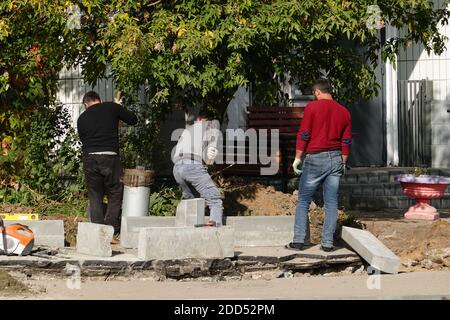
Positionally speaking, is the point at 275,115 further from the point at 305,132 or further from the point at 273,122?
the point at 305,132

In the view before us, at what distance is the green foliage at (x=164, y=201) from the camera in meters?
13.0

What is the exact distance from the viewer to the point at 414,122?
62.0ft

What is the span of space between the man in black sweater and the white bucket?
8.8 inches

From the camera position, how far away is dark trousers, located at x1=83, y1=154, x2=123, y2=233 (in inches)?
477

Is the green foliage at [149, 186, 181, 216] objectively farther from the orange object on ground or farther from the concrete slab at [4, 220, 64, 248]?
the orange object on ground

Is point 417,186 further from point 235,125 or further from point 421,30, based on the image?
point 235,125

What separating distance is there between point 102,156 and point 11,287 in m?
2.66

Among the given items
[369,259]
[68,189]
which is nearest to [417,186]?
[369,259]

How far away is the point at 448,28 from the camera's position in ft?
61.6

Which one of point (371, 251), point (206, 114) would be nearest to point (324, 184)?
point (371, 251)

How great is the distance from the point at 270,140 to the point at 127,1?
4.73m

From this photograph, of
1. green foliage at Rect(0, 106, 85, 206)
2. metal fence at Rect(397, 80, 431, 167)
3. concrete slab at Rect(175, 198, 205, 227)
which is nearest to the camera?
concrete slab at Rect(175, 198, 205, 227)

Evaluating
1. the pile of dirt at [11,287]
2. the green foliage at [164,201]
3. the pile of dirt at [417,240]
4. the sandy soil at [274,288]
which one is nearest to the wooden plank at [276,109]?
the pile of dirt at [417,240]

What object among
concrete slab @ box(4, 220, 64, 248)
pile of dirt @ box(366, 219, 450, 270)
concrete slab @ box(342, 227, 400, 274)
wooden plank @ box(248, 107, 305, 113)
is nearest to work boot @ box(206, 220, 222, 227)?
concrete slab @ box(342, 227, 400, 274)
